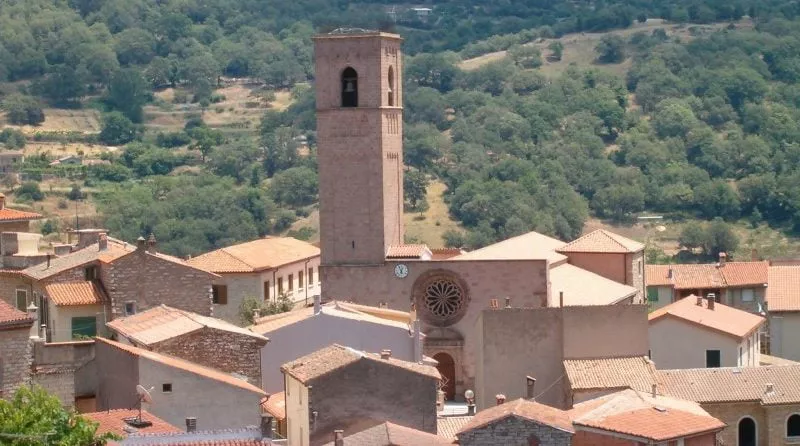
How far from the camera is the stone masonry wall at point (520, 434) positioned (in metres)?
40.2

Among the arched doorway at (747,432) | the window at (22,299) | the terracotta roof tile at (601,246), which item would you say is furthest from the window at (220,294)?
the arched doorway at (747,432)

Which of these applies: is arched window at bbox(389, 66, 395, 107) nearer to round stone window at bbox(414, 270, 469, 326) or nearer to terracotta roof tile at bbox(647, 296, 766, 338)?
round stone window at bbox(414, 270, 469, 326)

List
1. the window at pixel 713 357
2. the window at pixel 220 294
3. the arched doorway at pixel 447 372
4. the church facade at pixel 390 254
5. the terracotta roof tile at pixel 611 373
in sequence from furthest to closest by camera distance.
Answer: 1. the window at pixel 220 294
2. the church facade at pixel 390 254
3. the arched doorway at pixel 447 372
4. the window at pixel 713 357
5. the terracotta roof tile at pixel 611 373

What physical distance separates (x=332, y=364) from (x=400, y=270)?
20.0 metres

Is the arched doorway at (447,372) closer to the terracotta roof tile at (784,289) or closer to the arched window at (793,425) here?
the arched window at (793,425)

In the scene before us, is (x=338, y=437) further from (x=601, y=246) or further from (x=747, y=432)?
(x=601, y=246)

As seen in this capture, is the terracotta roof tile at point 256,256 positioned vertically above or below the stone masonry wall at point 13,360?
below

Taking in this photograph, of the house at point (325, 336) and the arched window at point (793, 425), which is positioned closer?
the house at point (325, 336)

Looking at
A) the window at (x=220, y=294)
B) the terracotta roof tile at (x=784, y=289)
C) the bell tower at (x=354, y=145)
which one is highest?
the bell tower at (x=354, y=145)

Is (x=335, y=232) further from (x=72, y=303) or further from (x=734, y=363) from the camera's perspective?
(x=72, y=303)

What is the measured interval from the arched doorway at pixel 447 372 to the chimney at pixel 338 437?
1965 cm

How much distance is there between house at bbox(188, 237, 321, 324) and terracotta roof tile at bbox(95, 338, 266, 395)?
20.4m

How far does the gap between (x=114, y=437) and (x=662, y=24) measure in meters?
135

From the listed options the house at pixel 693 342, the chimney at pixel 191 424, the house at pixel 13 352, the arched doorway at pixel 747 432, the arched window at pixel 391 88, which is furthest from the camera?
the arched window at pixel 391 88
